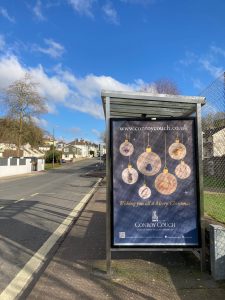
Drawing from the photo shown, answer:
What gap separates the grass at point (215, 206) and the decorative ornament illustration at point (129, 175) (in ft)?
13.2

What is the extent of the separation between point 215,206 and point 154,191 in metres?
7.30

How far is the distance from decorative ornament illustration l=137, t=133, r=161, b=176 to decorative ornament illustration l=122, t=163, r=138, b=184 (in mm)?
98

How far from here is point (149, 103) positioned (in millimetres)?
5676

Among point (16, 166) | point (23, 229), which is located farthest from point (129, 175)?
point (16, 166)

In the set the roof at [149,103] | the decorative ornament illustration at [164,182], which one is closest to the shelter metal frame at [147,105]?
the roof at [149,103]

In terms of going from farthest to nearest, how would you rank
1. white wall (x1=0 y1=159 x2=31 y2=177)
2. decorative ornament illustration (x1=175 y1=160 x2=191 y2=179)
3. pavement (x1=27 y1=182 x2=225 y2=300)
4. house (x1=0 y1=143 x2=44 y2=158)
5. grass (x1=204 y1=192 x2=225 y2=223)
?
house (x1=0 y1=143 x2=44 y2=158)
white wall (x1=0 y1=159 x2=31 y2=177)
grass (x1=204 y1=192 x2=225 y2=223)
decorative ornament illustration (x1=175 y1=160 x2=191 y2=179)
pavement (x1=27 y1=182 x2=225 y2=300)

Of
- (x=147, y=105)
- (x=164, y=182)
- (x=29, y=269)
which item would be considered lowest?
(x=29, y=269)

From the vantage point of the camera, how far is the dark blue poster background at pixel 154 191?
211 inches

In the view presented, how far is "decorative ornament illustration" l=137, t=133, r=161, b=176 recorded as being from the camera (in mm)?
5445

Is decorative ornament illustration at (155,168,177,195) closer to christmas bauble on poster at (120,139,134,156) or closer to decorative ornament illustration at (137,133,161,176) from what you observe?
decorative ornament illustration at (137,133,161,176)

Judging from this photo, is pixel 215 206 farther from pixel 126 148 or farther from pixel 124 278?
pixel 124 278

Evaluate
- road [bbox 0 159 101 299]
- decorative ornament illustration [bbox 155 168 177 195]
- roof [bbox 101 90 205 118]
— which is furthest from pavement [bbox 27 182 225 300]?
roof [bbox 101 90 205 118]

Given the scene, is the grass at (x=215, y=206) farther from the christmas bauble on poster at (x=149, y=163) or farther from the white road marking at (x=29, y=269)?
the christmas bauble on poster at (x=149, y=163)

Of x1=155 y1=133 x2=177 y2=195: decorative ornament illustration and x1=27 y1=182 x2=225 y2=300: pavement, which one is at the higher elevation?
x1=155 y1=133 x2=177 y2=195: decorative ornament illustration
